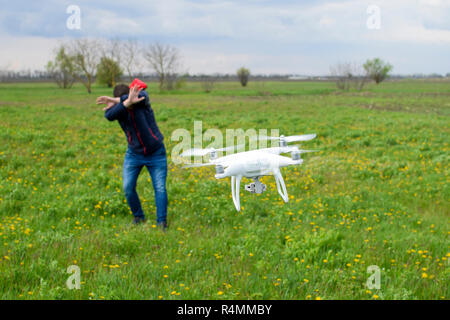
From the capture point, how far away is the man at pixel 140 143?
15.1ft

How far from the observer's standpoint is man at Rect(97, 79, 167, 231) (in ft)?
15.1

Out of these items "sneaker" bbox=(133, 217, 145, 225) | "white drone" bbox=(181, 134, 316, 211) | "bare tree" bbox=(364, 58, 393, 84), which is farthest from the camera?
"bare tree" bbox=(364, 58, 393, 84)

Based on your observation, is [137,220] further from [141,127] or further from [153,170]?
[141,127]

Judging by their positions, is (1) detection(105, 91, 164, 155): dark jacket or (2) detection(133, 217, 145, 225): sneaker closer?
(1) detection(105, 91, 164, 155): dark jacket

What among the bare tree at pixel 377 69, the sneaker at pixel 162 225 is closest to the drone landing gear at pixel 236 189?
the sneaker at pixel 162 225

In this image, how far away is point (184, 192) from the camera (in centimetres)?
848

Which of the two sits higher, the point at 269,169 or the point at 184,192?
the point at 269,169

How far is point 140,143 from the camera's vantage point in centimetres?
525

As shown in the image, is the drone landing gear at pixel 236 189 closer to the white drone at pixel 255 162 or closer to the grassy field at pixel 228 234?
the white drone at pixel 255 162

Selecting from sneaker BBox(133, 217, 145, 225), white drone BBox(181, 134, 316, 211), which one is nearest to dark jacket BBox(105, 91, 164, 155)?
sneaker BBox(133, 217, 145, 225)

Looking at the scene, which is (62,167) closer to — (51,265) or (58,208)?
(58,208)

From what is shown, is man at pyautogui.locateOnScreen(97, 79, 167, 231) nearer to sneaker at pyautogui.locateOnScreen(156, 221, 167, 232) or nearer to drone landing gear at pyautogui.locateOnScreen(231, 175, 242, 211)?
sneaker at pyautogui.locateOnScreen(156, 221, 167, 232)
